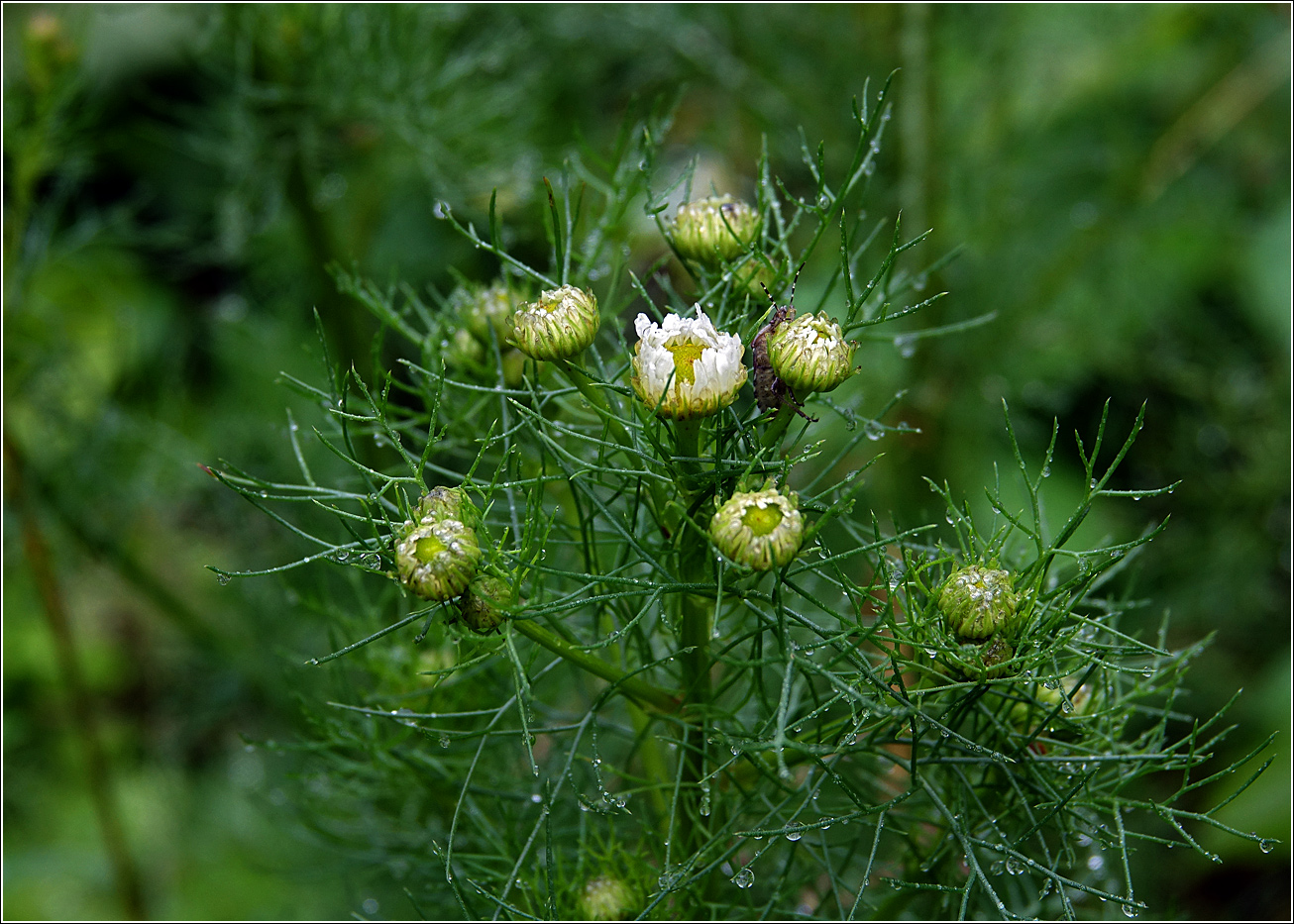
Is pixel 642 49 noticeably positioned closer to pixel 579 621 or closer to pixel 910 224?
pixel 910 224

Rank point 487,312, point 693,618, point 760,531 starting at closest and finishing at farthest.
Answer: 1. point 760,531
2. point 693,618
3. point 487,312

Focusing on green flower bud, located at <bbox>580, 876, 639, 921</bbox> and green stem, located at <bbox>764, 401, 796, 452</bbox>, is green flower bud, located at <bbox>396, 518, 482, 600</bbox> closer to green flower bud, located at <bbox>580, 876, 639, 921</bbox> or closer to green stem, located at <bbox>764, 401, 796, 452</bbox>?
green stem, located at <bbox>764, 401, 796, 452</bbox>

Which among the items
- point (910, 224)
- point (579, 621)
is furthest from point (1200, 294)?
point (579, 621)

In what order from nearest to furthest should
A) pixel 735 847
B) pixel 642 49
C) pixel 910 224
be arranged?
pixel 735 847, pixel 910 224, pixel 642 49

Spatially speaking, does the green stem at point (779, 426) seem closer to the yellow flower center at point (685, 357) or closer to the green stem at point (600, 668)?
the yellow flower center at point (685, 357)

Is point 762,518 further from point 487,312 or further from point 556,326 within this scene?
point 487,312

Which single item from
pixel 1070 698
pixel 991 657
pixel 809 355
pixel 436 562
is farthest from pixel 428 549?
pixel 1070 698
